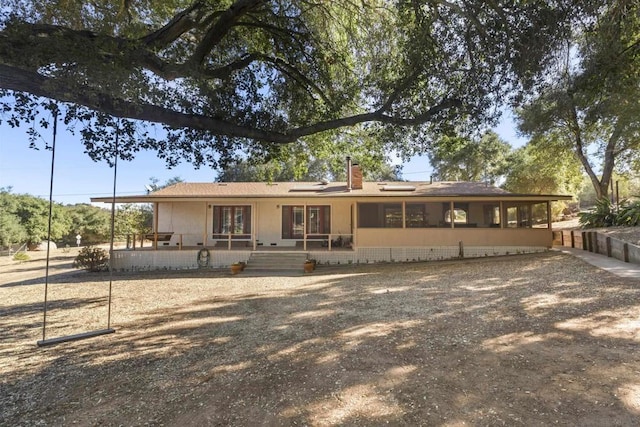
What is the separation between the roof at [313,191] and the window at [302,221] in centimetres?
92

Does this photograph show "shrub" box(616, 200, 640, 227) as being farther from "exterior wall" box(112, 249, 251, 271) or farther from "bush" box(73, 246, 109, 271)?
"bush" box(73, 246, 109, 271)

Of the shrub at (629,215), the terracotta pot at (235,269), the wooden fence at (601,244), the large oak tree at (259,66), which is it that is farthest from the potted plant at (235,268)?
the shrub at (629,215)

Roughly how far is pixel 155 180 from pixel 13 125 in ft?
106

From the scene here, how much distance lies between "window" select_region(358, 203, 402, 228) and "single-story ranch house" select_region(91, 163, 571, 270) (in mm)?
47

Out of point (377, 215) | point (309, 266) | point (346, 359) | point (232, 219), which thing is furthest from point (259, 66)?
point (232, 219)

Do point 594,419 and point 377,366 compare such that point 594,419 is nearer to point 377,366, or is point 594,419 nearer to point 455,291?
point 377,366

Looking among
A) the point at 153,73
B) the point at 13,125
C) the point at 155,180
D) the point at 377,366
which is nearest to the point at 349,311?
the point at 377,366

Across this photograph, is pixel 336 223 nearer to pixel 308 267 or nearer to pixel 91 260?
pixel 308 267

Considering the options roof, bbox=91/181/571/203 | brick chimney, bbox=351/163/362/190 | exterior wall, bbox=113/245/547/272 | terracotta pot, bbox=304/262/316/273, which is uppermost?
brick chimney, bbox=351/163/362/190

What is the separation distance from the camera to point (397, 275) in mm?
10883

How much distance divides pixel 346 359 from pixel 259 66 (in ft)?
25.7

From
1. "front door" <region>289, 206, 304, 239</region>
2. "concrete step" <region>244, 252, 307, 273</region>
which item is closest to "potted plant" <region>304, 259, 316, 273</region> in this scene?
"concrete step" <region>244, 252, 307, 273</region>

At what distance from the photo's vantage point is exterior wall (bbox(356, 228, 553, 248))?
14172 mm

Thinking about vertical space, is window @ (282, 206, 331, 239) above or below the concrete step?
above
